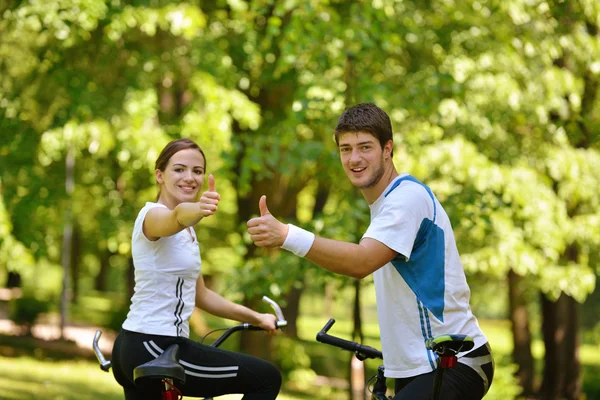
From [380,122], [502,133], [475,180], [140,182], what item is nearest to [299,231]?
[380,122]

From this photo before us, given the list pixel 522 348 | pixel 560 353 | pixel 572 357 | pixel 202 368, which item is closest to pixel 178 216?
pixel 202 368

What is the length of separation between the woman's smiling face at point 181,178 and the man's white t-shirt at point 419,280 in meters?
1.03

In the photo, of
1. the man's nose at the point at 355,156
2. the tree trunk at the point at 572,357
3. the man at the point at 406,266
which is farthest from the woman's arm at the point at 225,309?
the tree trunk at the point at 572,357

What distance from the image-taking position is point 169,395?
3.87 meters

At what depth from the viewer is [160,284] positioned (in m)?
3.96

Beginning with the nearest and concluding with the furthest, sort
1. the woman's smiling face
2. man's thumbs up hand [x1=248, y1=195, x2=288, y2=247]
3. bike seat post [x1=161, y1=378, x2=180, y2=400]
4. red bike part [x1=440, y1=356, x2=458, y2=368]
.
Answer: man's thumbs up hand [x1=248, y1=195, x2=288, y2=247] < red bike part [x1=440, y1=356, x2=458, y2=368] < bike seat post [x1=161, y1=378, x2=180, y2=400] < the woman's smiling face

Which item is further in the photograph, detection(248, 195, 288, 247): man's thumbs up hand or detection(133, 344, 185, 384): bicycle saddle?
detection(133, 344, 185, 384): bicycle saddle

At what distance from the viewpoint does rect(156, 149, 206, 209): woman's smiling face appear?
4.12 m

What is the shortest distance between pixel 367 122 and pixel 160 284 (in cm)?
124

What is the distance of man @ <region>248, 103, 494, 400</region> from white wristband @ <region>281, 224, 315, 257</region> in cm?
9

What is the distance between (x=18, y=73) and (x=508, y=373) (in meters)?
9.77

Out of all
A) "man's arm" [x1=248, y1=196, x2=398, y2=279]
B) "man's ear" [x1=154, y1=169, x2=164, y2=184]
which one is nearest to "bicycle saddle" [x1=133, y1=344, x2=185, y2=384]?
"man's arm" [x1=248, y1=196, x2=398, y2=279]

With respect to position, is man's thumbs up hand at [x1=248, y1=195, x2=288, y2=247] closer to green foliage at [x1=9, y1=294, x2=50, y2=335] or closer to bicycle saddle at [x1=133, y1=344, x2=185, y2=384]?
bicycle saddle at [x1=133, y1=344, x2=185, y2=384]

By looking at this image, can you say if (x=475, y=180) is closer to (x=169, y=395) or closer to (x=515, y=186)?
(x=515, y=186)
